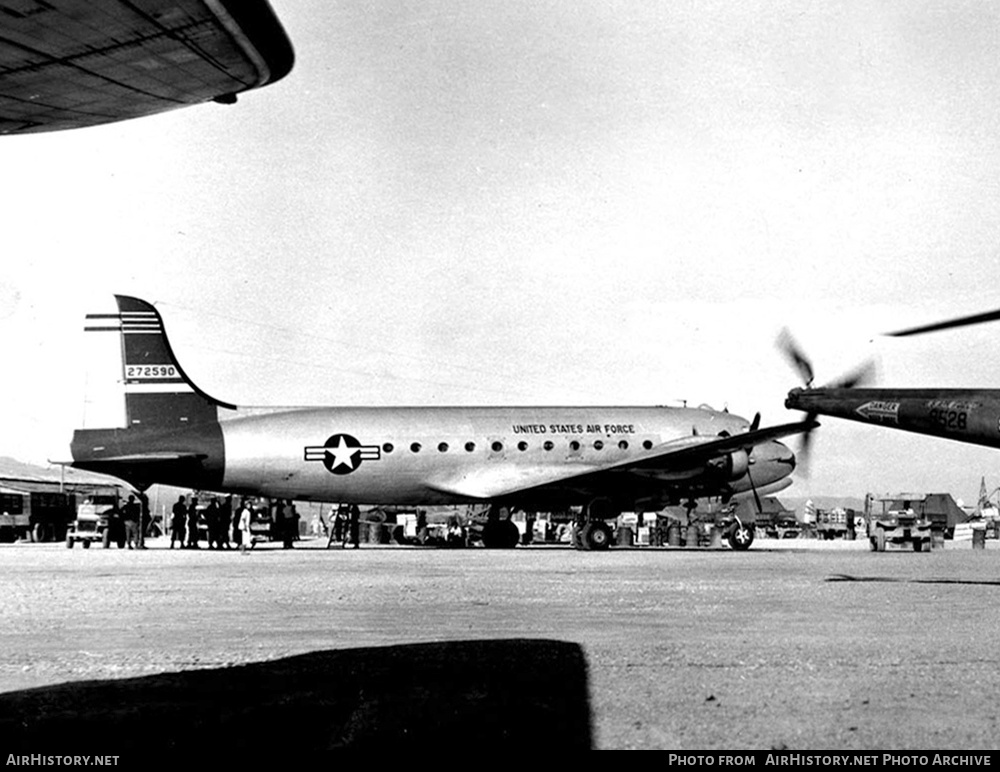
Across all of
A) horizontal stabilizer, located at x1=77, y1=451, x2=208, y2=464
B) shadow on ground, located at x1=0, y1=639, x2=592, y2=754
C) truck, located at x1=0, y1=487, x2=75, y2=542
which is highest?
horizontal stabilizer, located at x1=77, y1=451, x2=208, y2=464

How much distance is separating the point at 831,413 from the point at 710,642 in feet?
29.0

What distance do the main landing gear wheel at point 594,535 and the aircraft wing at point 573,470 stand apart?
117 cm

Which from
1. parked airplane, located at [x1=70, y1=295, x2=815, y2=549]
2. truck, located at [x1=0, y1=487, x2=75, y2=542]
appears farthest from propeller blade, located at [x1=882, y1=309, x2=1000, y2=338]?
truck, located at [x1=0, y1=487, x2=75, y2=542]

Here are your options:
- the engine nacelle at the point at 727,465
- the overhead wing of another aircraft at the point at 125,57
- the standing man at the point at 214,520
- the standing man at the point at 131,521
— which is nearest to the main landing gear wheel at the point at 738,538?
the engine nacelle at the point at 727,465

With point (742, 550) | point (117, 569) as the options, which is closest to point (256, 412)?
point (117, 569)

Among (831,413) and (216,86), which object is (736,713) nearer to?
(216,86)

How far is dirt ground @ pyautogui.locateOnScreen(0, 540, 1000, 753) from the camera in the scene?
6.39 meters

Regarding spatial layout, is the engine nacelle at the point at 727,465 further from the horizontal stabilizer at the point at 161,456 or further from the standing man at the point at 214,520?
the standing man at the point at 214,520

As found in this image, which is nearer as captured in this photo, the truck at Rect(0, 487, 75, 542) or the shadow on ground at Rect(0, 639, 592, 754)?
the shadow on ground at Rect(0, 639, 592, 754)

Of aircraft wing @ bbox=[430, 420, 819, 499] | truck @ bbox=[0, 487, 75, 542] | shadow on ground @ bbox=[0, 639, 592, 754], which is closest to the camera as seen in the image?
shadow on ground @ bbox=[0, 639, 592, 754]

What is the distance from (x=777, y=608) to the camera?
1366cm

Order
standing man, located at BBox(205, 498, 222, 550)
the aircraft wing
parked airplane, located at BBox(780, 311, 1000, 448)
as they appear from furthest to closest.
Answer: standing man, located at BBox(205, 498, 222, 550), the aircraft wing, parked airplane, located at BBox(780, 311, 1000, 448)

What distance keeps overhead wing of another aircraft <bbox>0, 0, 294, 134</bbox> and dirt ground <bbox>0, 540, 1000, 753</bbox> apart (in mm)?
3080

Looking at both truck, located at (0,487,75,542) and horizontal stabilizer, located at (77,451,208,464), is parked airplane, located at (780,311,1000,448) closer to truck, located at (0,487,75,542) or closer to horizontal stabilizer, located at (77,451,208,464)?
horizontal stabilizer, located at (77,451,208,464)
